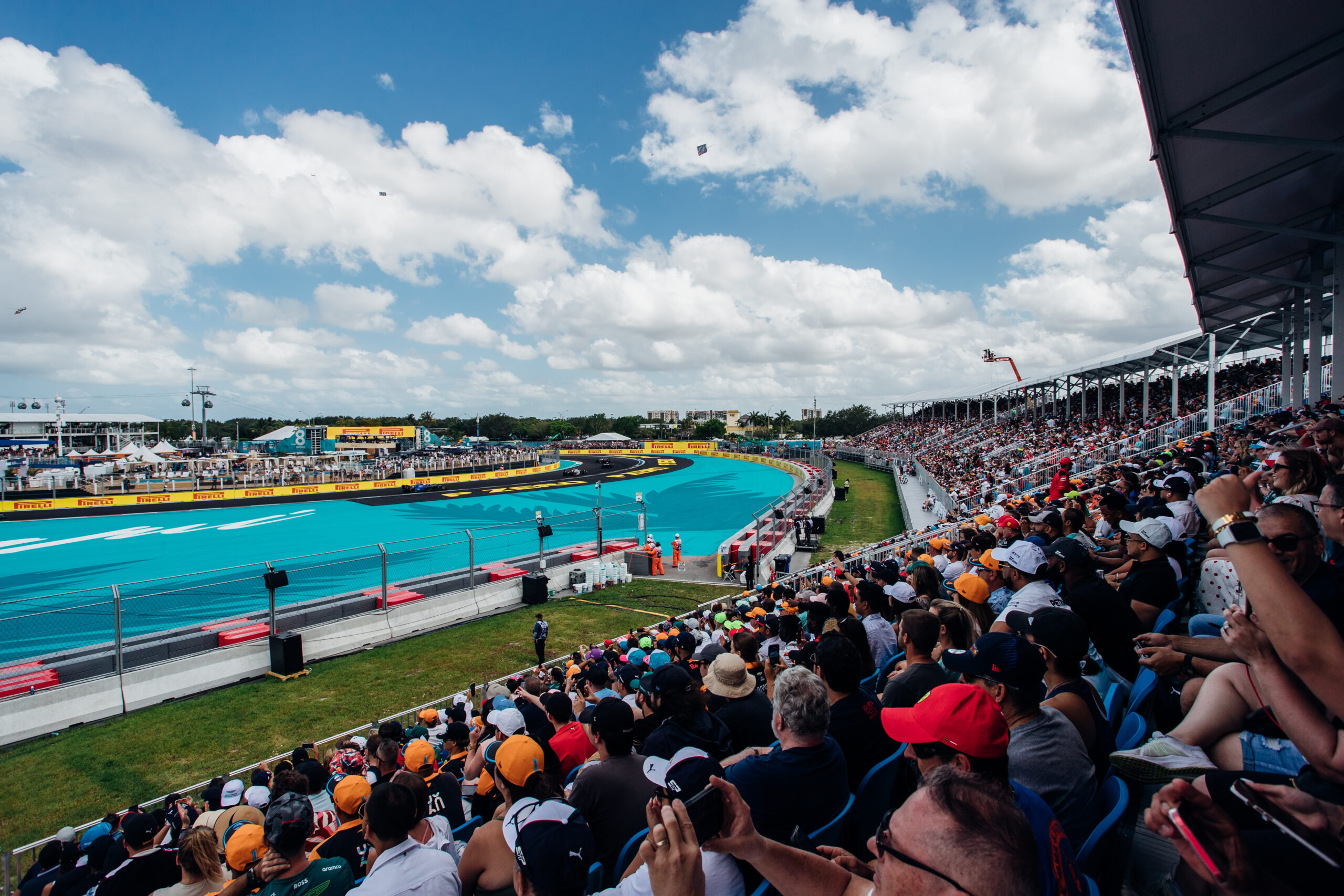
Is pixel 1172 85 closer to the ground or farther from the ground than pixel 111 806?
farther from the ground

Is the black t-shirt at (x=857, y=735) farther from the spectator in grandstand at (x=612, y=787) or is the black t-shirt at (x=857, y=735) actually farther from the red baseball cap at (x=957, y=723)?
the red baseball cap at (x=957, y=723)

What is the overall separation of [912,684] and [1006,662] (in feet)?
3.68

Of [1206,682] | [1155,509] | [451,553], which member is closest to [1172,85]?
[1155,509]

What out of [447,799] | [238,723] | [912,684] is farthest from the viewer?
[238,723]

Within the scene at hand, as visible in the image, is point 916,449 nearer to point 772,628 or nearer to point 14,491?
point 772,628

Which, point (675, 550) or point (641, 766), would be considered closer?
point (641, 766)

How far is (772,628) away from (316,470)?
140ft

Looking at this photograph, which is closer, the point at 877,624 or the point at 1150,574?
the point at 1150,574

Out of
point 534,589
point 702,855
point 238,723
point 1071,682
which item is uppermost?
point 1071,682

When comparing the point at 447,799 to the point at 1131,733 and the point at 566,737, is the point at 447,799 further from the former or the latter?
the point at 1131,733

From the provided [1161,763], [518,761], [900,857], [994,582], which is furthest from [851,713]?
[994,582]

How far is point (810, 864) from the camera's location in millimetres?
1598

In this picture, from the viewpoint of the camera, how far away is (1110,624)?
3.42m

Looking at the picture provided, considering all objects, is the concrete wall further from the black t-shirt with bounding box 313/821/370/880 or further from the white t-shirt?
the white t-shirt
